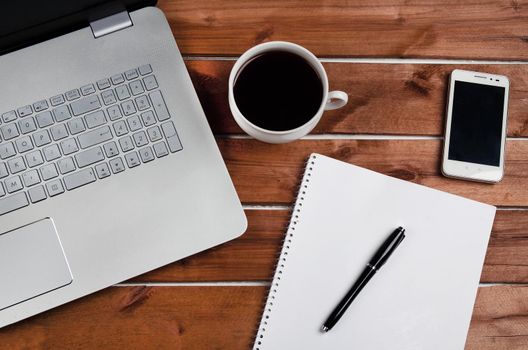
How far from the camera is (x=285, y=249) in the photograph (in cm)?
73

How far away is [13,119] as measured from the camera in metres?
0.70

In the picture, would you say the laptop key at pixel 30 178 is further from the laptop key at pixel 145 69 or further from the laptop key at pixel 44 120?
the laptop key at pixel 145 69

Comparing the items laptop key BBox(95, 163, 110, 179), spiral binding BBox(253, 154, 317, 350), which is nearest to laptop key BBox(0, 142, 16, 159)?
laptop key BBox(95, 163, 110, 179)

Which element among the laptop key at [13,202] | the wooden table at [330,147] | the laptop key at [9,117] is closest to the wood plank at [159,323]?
the wooden table at [330,147]

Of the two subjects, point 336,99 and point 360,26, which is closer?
point 336,99

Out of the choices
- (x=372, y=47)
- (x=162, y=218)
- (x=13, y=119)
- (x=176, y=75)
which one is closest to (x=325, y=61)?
(x=372, y=47)

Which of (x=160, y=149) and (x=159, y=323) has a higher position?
(x=160, y=149)

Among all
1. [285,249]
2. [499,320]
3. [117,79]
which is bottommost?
[499,320]

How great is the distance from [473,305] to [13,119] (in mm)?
626

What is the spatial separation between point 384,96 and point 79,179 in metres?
0.41

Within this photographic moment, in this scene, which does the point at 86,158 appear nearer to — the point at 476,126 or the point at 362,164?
the point at 362,164

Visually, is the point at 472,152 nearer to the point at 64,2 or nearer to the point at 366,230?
the point at 366,230

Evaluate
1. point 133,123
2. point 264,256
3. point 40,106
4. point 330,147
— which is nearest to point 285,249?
point 264,256

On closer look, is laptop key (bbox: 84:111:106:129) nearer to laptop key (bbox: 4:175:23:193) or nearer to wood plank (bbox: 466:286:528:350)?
laptop key (bbox: 4:175:23:193)
